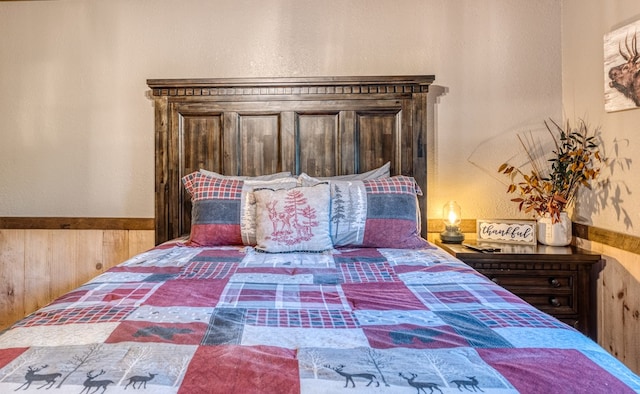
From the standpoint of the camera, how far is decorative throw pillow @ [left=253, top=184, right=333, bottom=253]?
1.88 m

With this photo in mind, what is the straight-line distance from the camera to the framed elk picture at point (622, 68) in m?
1.94

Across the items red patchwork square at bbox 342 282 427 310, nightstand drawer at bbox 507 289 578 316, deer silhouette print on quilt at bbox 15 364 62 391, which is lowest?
nightstand drawer at bbox 507 289 578 316

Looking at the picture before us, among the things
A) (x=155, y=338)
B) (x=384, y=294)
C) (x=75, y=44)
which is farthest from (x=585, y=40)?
(x=75, y=44)

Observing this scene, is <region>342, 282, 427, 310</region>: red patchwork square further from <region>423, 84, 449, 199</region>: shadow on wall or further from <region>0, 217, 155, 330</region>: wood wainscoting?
<region>0, 217, 155, 330</region>: wood wainscoting

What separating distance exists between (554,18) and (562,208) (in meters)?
1.20

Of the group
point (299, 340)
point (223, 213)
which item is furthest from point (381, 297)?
point (223, 213)

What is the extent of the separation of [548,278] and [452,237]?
0.53 m

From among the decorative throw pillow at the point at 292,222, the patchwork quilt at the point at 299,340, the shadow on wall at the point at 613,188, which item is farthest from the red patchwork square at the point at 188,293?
the shadow on wall at the point at 613,188

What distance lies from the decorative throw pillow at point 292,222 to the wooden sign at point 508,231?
3.46 feet

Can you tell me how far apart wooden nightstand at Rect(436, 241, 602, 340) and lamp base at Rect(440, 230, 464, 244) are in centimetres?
26

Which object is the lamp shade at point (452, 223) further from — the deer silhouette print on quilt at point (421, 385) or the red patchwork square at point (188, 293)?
the deer silhouette print on quilt at point (421, 385)

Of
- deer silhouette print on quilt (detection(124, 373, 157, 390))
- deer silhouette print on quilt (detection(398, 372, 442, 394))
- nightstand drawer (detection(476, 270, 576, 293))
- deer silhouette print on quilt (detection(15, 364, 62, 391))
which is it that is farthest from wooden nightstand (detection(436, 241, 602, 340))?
deer silhouette print on quilt (detection(15, 364, 62, 391))

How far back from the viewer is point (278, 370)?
0.76 meters

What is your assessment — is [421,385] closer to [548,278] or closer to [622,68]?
[548,278]
